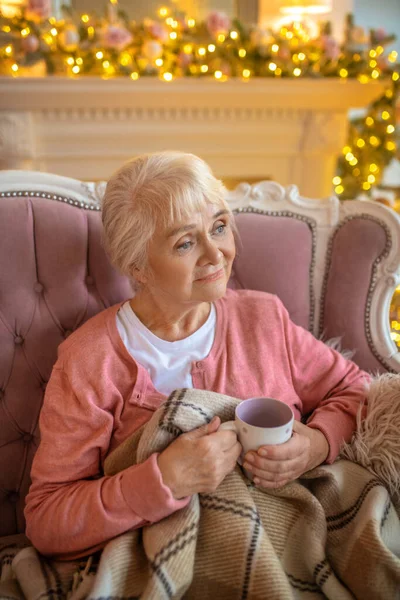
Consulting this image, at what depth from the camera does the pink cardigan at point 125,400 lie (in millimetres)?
955

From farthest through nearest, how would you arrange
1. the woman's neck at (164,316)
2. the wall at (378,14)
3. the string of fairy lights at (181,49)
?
1. the wall at (378,14)
2. the string of fairy lights at (181,49)
3. the woman's neck at (164,316)

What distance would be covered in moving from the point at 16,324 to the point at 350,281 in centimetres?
89

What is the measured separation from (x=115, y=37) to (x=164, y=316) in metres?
1.71

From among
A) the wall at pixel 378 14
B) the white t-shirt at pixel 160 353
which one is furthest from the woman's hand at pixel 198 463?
the wall at pixel 378 14

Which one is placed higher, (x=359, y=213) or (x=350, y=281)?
(x=359, y=213)

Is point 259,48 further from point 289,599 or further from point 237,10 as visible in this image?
point 289,599

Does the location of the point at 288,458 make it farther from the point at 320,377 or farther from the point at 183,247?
the point at 183,247

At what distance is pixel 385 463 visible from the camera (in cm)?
110

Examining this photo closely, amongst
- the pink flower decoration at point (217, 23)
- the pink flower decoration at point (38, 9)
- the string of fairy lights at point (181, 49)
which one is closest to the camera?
the pink flower decoration at point (38, 9)

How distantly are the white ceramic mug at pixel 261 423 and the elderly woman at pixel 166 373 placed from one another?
0.02 m

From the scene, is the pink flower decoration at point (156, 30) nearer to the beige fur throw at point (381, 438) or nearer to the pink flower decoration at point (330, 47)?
the pink flower decoration at point (330, 47)

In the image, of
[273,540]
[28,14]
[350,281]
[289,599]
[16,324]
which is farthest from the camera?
[28,14]

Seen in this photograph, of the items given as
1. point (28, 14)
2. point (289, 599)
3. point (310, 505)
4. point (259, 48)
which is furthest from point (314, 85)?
point (289, 599)

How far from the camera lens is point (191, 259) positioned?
1.10 m
